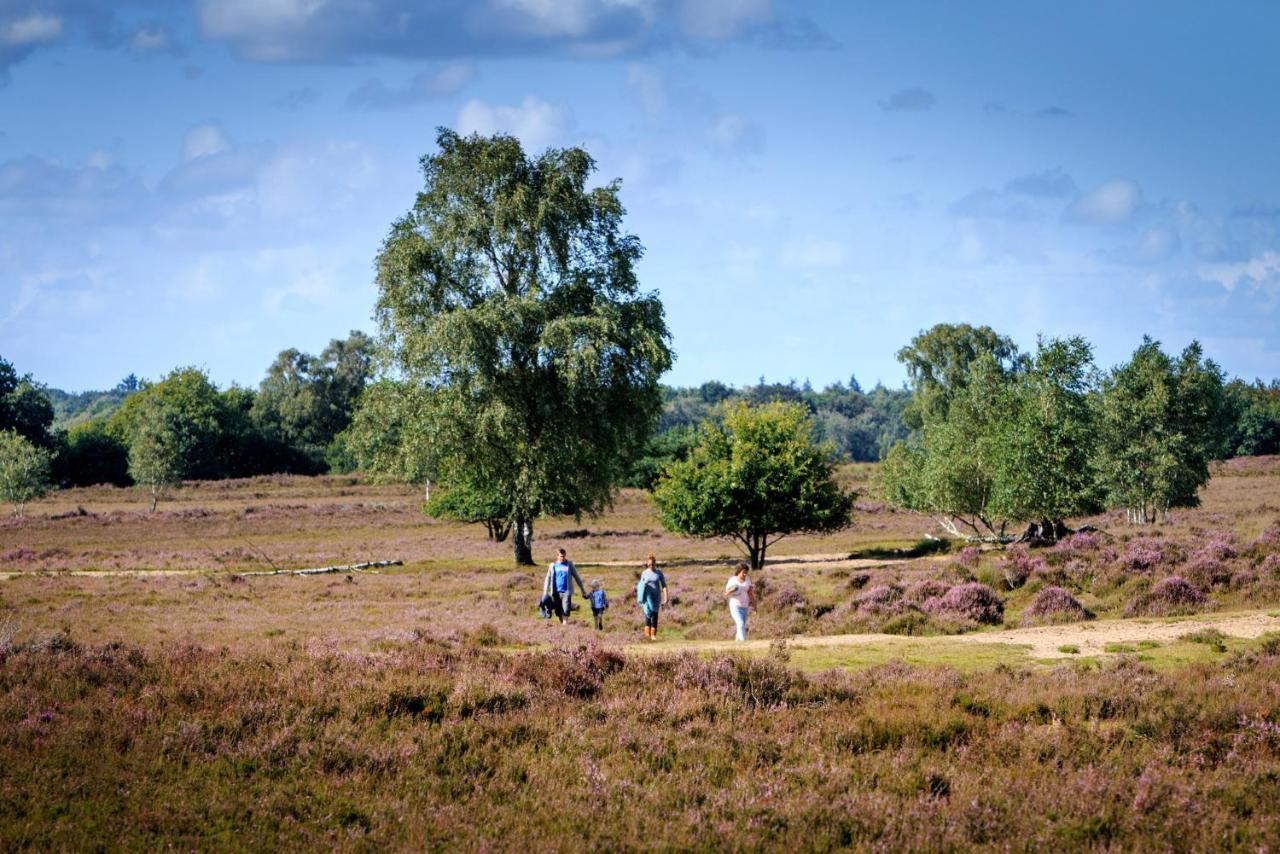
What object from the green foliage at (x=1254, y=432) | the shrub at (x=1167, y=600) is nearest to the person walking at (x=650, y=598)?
the shrub at (x=1167, y=600)

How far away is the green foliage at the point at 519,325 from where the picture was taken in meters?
47.8

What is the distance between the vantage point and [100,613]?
3111 cm

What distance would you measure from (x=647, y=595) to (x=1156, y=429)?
54.0 metres

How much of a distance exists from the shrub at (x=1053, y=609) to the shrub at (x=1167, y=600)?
1594mm

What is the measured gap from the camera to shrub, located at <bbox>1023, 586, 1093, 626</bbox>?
89.7 ft

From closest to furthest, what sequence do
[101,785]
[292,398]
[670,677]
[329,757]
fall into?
[101,785]
[329,757]
[670,677]
[292,398]

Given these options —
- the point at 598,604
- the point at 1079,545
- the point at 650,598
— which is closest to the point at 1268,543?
the point at 1079,545

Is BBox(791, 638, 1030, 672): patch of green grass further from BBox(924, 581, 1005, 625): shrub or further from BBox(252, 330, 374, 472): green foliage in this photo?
BBox(252, 330, 374, 472): green foliage

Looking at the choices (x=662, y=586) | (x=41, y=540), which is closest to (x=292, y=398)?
(x=41, y=540)

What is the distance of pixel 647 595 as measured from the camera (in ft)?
88.4

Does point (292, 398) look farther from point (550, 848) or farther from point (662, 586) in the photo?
point (550, 848)

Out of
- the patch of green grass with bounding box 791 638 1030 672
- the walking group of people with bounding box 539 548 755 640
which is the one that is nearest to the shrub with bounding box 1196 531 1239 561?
the patch of green grass with bounding box 791 638 1030 672

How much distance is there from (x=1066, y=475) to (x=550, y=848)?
40793mm

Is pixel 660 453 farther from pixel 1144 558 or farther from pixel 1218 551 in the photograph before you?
pixel 1144 558
